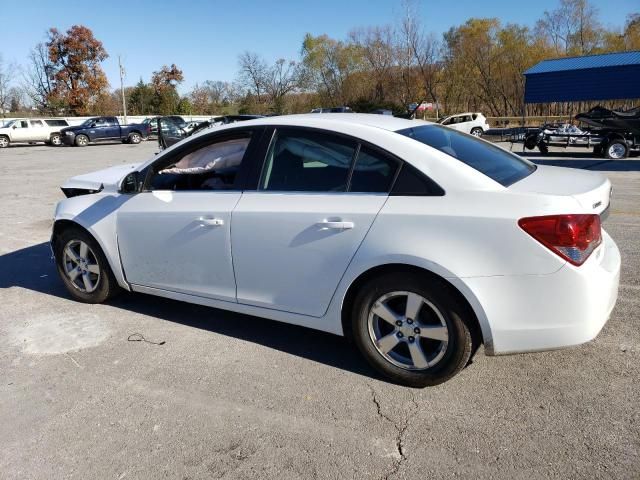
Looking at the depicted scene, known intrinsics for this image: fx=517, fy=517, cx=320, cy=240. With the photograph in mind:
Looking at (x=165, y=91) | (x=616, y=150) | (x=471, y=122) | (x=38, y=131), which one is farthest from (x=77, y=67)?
(x=616, y=150)

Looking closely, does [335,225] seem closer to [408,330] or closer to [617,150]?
[408,330]

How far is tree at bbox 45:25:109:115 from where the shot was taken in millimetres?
54531

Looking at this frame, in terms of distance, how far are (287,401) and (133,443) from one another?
2.84 feet

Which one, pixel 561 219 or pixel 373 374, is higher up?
pixel 561 219

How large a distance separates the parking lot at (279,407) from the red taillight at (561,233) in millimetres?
886

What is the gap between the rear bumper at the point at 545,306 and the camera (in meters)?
2.69

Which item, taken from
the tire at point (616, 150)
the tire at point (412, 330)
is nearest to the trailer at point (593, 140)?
the tire at point (616, 150)

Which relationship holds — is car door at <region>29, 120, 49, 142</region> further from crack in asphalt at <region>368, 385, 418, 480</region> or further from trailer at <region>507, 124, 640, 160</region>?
crack in asphalt at <region>368, 385, 418, 480</region>

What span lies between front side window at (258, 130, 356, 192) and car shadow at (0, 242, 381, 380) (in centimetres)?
116

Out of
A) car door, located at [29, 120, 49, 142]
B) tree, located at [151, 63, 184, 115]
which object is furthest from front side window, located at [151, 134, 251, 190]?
tree, located at [151, 63, 184, 115]

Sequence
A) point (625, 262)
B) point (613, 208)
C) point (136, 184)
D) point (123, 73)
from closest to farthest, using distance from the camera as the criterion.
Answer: point (136, 184) → point (625, 262) → point (613, 208) → point (123, 73)

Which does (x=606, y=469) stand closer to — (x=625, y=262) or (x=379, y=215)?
(x=379, y=215)

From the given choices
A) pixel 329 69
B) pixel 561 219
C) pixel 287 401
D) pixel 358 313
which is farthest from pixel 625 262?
pixel 329 69

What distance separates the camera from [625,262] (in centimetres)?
527
